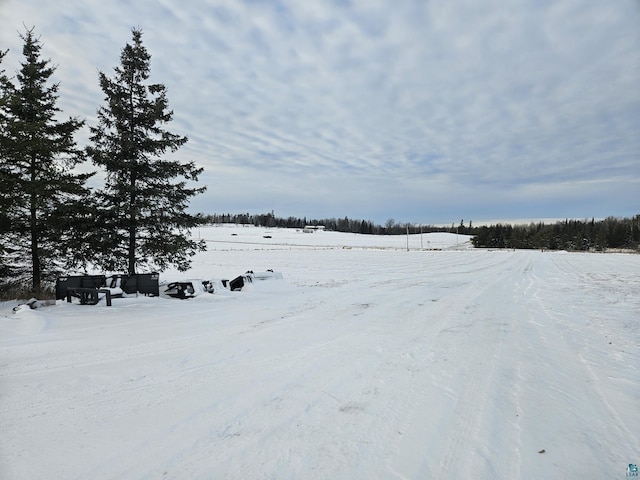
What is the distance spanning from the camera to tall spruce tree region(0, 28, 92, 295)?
10.1m

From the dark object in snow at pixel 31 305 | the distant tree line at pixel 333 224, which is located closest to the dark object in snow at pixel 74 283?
the dark object in snow at pixel 31 305

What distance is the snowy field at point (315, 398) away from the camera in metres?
2.62

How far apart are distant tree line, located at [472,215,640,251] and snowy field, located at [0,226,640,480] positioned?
95.7 meters

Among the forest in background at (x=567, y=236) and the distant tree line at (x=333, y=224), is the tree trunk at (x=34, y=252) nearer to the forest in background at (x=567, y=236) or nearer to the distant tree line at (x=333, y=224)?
the forest in background at (x=567, y=236)

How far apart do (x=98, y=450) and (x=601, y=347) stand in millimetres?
7133

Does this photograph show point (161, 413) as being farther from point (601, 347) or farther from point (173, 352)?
point (601, 347)

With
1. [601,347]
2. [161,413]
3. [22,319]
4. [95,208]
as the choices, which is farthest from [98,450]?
[95,208]

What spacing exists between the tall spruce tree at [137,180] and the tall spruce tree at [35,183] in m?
1.11

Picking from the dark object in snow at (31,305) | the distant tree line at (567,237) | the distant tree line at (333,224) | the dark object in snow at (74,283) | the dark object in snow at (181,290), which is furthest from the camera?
the distant tree line at (333,224)

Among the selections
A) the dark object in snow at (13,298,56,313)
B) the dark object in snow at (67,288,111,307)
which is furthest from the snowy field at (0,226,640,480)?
the dark object in snow at (67,288,111,307)

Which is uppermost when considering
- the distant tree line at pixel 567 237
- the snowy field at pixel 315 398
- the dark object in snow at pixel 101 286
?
the distant tree line at pixel 567 237

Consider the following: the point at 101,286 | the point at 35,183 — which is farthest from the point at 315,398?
the point at 35,183

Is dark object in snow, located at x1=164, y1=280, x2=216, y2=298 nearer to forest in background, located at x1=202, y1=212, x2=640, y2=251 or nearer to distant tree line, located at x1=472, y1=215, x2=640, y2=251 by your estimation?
forest in background, located at x1=202, y1=212, x2=640, y2=251

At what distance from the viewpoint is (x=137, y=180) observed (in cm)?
1148
